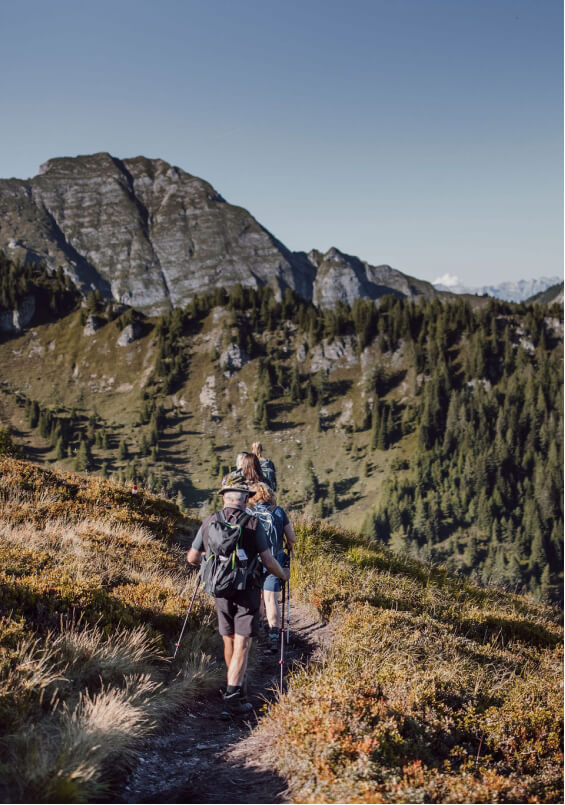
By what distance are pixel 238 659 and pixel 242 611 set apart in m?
0.63

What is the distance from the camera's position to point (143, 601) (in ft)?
25.4

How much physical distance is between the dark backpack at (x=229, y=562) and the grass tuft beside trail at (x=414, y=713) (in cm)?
137

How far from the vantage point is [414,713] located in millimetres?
5609

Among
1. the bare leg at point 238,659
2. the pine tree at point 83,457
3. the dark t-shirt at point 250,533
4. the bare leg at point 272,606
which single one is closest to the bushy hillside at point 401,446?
the pine tree at point 83,457

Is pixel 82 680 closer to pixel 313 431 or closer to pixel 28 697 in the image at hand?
pixel 28 697

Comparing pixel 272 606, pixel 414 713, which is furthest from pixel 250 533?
pixel 414 713

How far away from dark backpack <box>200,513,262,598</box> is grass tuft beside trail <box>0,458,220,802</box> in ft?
4.33

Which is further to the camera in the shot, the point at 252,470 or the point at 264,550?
the point at 252,470

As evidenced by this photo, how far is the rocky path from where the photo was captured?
15.7 feet

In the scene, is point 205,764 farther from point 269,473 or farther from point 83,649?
point 269,473

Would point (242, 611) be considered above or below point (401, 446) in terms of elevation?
above

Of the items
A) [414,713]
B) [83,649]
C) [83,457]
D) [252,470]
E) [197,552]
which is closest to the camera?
[414,713]

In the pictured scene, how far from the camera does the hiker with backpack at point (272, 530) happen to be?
26.3 feet

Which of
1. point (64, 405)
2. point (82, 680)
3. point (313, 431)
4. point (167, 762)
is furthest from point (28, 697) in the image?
point (64, 405)
